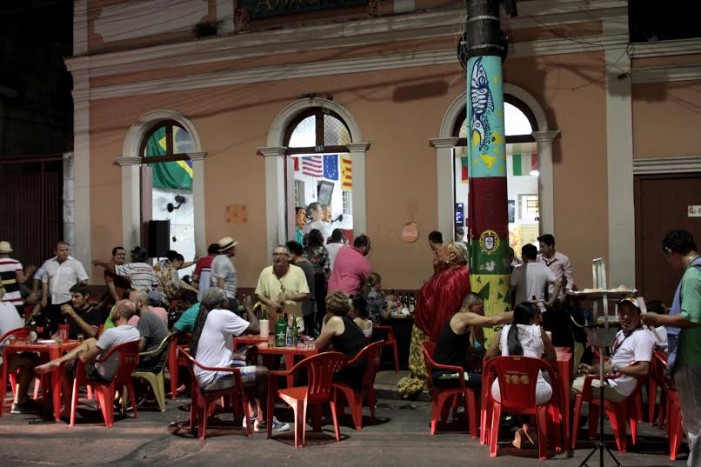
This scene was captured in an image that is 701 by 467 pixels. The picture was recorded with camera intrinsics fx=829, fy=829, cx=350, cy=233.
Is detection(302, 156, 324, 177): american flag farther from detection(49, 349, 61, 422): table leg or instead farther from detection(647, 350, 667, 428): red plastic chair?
detection(647, 350, 667, 428): red plastic chair

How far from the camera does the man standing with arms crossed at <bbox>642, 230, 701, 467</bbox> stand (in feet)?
18.9

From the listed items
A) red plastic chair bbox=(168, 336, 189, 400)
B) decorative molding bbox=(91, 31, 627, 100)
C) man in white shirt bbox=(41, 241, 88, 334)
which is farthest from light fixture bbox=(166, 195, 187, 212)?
red plastic chair bbox=(168, 336, 189, 400)

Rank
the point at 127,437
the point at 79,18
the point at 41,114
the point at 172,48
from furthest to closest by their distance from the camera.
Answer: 1. the point at 41,114
2. the point at 79,18
3. the point at 172,48
4. the point at 127,437

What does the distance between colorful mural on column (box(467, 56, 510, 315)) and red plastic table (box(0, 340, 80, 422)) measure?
4.40m

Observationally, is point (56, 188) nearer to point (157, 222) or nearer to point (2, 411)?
point (157, 222)

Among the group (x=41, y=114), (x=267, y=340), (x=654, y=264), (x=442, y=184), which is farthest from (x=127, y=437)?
(x=41, y=114)

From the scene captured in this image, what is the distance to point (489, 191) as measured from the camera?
8477mm

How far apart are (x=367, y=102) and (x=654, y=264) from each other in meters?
4.65

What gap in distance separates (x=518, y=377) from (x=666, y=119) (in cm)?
571

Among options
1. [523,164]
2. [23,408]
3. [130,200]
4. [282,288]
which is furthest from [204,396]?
[523,164]

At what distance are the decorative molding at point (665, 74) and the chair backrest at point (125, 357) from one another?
7.31 metres

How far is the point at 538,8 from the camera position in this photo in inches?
450

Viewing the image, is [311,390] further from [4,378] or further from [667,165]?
[667,165]

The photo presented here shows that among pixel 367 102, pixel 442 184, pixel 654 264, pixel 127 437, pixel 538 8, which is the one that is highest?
pixel 538 8
